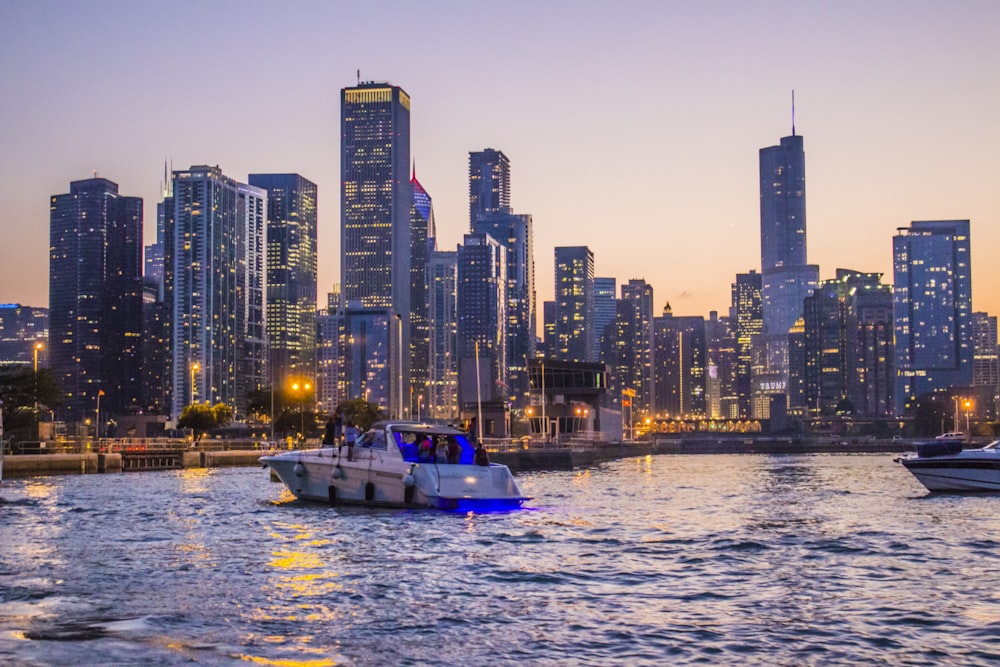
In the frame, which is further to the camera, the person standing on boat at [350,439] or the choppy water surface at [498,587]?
the person standing on boat at [350,439]

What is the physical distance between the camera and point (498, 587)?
1958cm

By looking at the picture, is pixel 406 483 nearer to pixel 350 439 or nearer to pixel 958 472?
pixel 350 439

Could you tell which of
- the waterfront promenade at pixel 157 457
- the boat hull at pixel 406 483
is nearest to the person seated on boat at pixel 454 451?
the boat hull at pixel 406 483

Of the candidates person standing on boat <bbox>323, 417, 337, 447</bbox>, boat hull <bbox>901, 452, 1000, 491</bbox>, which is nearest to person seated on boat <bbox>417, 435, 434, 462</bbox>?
person standing on boat <bbox>323, 417, 337, 447</bbox>

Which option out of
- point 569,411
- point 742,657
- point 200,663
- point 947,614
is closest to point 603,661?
point 742,657

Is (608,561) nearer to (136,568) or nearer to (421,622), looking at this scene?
(421,622)

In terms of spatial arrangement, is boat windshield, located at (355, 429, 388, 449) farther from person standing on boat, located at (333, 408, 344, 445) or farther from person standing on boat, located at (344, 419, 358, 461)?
person standing on boat, located at (333, 408, 344, 445)

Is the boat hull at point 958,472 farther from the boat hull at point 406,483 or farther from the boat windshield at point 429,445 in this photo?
the boat windshield at point 429,445

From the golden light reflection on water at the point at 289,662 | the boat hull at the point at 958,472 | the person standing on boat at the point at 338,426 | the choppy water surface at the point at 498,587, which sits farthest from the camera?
the boat hull at the point at 958,472

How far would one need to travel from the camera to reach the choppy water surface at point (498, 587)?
14.0 metres

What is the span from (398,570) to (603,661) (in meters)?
9.13

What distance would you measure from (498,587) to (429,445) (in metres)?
19.4

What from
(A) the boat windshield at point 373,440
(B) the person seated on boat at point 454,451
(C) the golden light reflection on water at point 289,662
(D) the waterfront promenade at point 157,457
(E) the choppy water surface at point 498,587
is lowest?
(D) the waterfront promenade at point 157,457

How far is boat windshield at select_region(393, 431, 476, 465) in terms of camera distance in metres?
38.1
